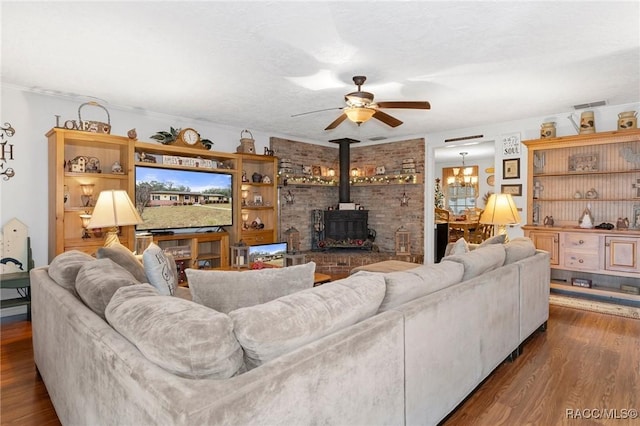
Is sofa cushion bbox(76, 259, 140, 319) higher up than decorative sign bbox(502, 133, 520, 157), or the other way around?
decorative sign bbox(502, 133, 520, 157)

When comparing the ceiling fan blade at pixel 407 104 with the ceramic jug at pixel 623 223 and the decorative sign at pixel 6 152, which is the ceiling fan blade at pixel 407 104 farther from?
the decorative sign at pixel 6 152

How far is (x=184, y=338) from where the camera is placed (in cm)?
104

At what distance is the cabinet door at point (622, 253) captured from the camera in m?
4.17

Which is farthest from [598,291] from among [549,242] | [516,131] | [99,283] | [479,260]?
[99,283]

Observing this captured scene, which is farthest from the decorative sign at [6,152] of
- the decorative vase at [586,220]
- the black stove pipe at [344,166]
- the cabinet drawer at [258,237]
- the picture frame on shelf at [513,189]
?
the decorative vase at [586,220]

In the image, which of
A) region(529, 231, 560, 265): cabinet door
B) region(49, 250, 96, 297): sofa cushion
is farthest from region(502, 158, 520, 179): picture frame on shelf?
region(49, 250, 96, 297): sofa cushion

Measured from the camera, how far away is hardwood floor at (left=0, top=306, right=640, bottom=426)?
2068 mm

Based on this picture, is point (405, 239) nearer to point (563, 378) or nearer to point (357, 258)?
point (357, 258)

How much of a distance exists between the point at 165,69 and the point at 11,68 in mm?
1462

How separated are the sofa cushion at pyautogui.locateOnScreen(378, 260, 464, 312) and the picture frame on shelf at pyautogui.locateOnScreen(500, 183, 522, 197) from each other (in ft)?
12.6

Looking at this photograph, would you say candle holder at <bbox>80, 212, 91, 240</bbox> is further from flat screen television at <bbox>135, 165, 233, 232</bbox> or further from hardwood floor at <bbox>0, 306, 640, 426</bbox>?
hardwood floor at <bbox>0, 306, 640, 426</bbox>

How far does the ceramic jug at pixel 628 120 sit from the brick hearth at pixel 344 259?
3.41 m

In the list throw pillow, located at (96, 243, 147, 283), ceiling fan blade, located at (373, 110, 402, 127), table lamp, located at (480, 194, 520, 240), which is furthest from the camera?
table lamp, located at (480, 194, 520, 240)
